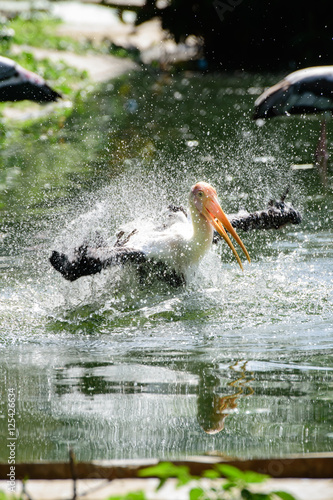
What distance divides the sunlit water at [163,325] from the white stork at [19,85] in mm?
1032

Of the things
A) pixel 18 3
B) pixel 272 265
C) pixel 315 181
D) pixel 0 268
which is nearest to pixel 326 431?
pixel 272 265

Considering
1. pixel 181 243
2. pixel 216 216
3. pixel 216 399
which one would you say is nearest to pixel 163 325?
pixel 181 243

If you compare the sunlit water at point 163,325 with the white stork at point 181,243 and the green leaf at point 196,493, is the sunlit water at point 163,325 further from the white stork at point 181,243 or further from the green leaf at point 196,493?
the green leaf at point 196,493

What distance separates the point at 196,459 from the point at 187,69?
796 inches

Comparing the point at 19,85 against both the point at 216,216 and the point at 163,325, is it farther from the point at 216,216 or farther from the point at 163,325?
the point at 163,325

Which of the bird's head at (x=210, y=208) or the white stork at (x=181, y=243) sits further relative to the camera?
A: the bird's head at (x=210, y=208)

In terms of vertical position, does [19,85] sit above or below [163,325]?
above

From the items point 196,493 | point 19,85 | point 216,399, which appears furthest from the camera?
point 19,85

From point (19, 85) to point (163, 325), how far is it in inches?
197

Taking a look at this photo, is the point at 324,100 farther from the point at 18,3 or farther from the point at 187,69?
the point at 18,3

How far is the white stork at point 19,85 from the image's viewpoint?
30.8ft

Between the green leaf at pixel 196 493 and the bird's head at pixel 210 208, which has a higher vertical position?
the green leaf at pixel 196 493

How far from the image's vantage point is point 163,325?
5461 millimetres

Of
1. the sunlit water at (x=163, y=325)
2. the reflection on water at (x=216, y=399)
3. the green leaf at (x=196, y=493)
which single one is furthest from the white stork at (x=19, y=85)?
the green leaf at (x=196, y=493)
